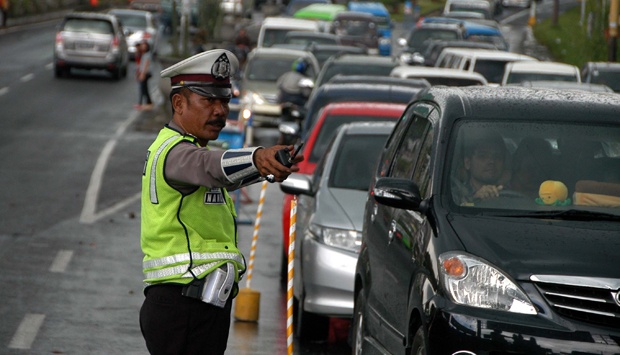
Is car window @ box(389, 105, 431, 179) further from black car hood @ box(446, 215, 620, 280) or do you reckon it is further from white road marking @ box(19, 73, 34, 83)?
white road marking @ box(19, 73, 34, 83)

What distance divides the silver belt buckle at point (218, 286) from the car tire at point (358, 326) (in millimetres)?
2667

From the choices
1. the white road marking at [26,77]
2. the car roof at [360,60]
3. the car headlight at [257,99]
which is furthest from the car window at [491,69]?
the white road marking at [26,77]

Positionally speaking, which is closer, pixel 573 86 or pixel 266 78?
pixel 573 86

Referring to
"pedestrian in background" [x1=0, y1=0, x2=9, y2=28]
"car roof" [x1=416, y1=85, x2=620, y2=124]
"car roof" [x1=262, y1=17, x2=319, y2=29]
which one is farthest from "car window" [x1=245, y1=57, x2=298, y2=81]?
"pedestrian in background" [x1=0, y1=0, x2=9, y2=28]

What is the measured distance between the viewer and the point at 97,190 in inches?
787

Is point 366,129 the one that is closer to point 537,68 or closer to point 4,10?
point 537,68

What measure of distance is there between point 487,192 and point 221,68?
1.82 meters

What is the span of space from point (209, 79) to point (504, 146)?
2057 mm

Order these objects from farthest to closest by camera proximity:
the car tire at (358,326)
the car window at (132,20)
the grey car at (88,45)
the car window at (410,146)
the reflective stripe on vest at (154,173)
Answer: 1. the car window at (132,20)
2. the grey car at (88,45)
3. the car tire at (358,326)
4. the car window at (410,146)
5. the reflective stripe on vest at (154,173)

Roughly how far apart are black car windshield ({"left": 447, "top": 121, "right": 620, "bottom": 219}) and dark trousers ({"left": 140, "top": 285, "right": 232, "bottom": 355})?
1.63m

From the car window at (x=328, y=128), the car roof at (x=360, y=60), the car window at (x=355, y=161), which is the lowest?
the car roof at (x=360, y=60)

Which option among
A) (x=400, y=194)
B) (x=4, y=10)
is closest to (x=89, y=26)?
(x=4, y=10)

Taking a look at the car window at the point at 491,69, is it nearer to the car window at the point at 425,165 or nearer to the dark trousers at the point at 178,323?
the car window at the point at 425,165

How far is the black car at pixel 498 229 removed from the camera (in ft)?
19.6
